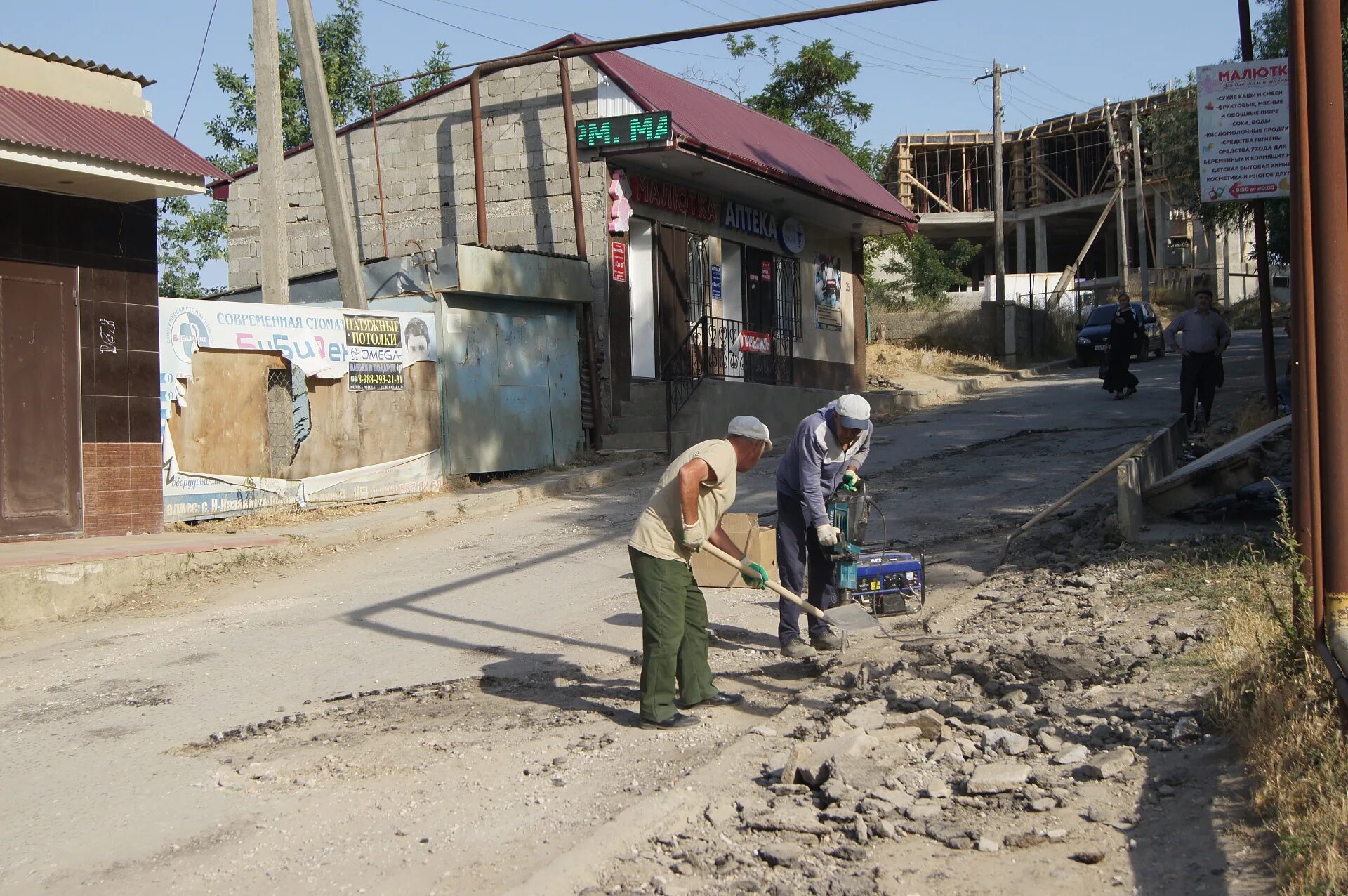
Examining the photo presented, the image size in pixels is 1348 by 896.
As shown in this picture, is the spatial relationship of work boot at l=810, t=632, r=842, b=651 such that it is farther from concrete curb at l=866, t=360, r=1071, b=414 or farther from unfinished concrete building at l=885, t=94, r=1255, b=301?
unfinished concrete building at l=885, t=94, r=1255, b=301

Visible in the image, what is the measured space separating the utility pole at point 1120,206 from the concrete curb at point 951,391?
30.5 feet

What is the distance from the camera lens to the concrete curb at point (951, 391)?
22.6 meters

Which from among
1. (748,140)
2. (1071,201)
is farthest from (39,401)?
(1071,201)

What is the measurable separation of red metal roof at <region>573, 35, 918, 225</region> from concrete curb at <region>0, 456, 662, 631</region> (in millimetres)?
6593

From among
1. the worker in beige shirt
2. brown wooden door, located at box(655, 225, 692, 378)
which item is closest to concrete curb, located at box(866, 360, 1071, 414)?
brown wooden door, located at box(655, 225, 692, 378)

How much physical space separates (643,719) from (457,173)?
15946 millimetres

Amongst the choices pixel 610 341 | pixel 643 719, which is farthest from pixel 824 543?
pixel 610 341

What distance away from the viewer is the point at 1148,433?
1565 centimetres

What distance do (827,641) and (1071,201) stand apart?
140 feet

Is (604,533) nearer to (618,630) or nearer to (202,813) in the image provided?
(618,630)

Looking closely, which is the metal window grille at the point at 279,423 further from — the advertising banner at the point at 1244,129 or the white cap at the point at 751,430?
the advertising banner at the point at 1244,129

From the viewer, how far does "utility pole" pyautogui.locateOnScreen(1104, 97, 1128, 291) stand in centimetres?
4072

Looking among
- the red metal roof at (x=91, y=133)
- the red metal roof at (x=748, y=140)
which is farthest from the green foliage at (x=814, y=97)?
the red metal roof at (x=91, y=133)

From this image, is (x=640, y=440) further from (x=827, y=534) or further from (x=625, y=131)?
(x=827, y=534)
